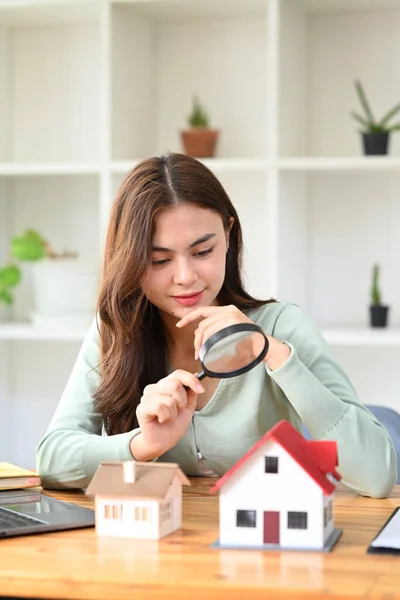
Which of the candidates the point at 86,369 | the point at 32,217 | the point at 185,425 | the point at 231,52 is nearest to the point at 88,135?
the point at 32,217

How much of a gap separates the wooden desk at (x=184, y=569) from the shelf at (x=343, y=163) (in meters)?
1.70

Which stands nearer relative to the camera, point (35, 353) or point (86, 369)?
point (86, 369)

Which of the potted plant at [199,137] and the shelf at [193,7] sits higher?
the shelf at [193,7]

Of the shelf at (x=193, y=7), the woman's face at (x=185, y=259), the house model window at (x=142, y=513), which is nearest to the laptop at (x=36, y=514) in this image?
the house model window at (x=142, y=513)

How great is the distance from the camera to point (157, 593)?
122 centimetres

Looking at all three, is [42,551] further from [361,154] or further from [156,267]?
[361,154]

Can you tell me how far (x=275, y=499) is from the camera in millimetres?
1351

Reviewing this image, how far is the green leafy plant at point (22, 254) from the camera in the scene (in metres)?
3.28

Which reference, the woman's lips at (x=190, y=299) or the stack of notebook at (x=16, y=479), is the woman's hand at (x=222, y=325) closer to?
the woman's lips at (x=190, y=299)

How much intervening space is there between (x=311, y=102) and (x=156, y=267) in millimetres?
1563

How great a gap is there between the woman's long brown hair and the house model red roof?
605 millimetres

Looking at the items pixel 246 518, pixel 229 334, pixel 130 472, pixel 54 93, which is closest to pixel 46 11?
pixel 54 93

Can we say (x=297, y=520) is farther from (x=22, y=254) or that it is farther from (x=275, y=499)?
(x=22, y=254)

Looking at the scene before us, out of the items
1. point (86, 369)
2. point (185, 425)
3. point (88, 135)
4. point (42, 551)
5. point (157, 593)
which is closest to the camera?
point (157, 593)
